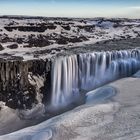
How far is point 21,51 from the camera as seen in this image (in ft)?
104

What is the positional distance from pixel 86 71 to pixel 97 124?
38.5ft

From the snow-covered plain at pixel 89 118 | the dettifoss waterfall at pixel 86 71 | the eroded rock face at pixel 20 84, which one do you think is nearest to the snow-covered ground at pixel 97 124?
the snow-covered plain at pixel 89 118

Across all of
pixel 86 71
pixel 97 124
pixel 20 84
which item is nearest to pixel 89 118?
pixel 97 124

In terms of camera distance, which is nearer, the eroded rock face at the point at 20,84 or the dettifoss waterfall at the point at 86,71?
the eroded rock face at the point at 20,84

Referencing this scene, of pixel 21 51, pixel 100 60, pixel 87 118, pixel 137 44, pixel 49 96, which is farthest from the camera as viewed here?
pixel 137 44

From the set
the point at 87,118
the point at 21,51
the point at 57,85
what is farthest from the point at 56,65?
the point at 87,118

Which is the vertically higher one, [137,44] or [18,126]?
[137,44]

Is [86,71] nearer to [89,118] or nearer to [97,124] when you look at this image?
[89,118]

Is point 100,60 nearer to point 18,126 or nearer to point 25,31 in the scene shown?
point 18,126

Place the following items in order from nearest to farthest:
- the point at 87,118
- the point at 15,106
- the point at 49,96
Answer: the point at 87,118
the point at 15,106
the point at 49,96

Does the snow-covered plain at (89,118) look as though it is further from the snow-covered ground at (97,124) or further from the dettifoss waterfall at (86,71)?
the dettifoss waterfall at (86,71)

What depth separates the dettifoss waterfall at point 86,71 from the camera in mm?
26461

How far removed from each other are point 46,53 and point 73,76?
12.3ft

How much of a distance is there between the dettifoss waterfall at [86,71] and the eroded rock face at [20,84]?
1382mm
